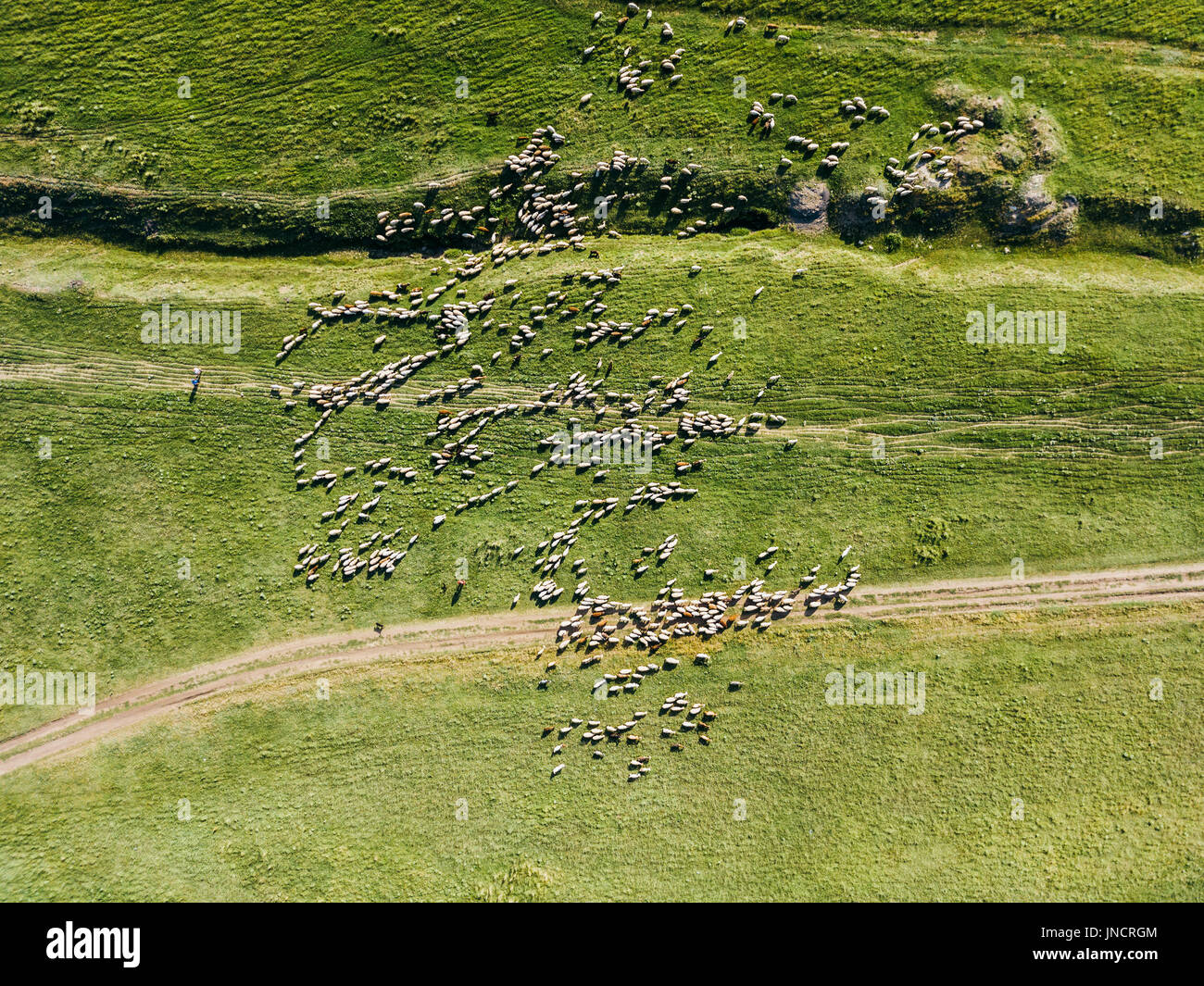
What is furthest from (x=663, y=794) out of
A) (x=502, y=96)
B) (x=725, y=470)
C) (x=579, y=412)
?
(x=502, y=96)

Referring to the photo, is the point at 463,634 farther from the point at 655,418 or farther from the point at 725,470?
the point at 725,470

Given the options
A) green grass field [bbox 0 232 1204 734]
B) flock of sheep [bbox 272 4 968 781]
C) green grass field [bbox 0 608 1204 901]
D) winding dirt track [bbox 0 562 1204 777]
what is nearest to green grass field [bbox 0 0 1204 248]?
flock of sheep [bbox 272 4 968 781]

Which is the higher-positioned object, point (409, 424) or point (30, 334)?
point (30, 334)

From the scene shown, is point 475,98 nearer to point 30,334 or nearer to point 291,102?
point 291,102

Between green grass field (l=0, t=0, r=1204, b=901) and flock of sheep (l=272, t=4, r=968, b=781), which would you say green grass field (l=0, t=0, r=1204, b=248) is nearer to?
green grass field (l=0, t=0, r=1204, b=901)
